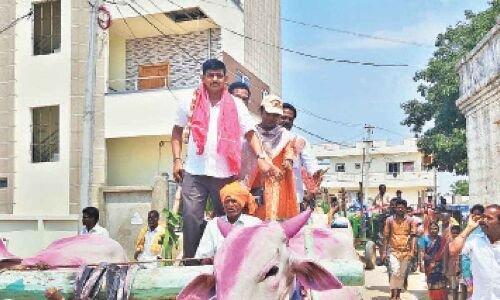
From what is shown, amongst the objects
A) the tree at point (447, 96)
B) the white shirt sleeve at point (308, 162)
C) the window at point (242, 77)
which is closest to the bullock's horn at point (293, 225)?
the white shirt sleeve at point (308, 162)

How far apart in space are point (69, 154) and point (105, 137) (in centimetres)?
103

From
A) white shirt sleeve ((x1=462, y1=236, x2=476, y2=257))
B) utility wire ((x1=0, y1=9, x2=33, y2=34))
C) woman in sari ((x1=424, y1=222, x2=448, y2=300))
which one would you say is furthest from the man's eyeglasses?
utility wire ((x1=0, y1=9, x2=33, y2=34))

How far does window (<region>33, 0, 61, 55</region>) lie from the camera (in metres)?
18.6

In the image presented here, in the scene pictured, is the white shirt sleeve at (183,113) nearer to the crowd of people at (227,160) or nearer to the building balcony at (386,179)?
the crowd of people at (227,160)

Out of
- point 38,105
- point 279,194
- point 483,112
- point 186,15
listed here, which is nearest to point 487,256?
point 279,194

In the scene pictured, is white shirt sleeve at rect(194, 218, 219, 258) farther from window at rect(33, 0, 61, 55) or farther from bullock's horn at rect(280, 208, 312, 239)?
window at rect(33, 0, 61, 55)

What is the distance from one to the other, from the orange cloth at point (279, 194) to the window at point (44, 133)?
14467 millimetres

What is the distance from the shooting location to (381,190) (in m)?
17.2

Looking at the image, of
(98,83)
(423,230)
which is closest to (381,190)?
(423,230)

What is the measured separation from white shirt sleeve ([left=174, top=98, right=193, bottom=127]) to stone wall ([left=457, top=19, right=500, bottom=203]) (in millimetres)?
7184

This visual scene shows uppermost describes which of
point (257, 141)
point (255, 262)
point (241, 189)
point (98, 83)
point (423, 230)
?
point (98, 83)

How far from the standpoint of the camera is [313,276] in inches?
120

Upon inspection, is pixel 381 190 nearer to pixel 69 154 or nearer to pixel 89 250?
pixel 69 154

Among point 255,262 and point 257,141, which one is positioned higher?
point 257,141
